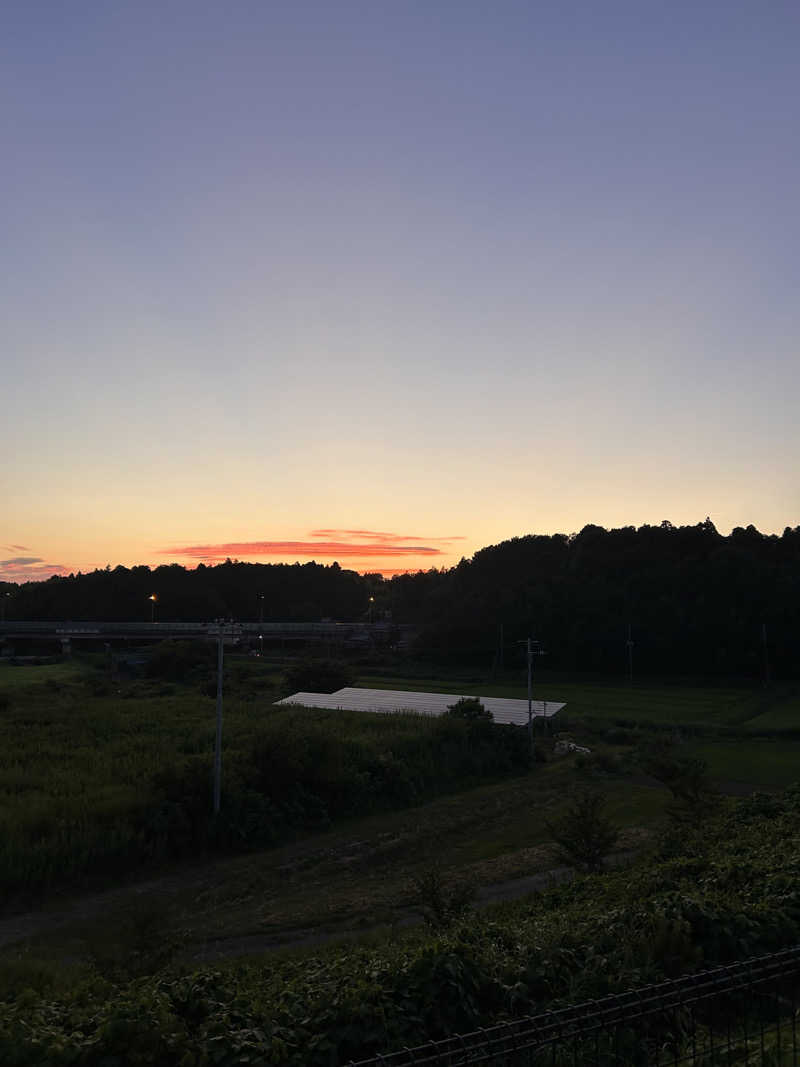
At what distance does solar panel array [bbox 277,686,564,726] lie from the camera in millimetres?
47766

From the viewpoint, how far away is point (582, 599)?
96.2 meters

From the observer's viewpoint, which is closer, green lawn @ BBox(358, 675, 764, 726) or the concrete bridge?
green lawn @ BBox(358, 675, 764, 726)

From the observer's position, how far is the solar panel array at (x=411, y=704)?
47.8 metres

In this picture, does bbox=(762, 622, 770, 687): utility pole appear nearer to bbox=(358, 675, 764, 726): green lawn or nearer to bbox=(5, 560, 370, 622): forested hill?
bbox=(358, 675, 764, 726): green lawn

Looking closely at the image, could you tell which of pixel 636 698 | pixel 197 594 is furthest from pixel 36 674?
pixel 636 698

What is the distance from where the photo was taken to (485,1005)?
9148mm

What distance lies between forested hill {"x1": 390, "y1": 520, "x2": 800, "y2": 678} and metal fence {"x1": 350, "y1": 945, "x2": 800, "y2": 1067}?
262ft

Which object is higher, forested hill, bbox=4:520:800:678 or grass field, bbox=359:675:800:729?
forested hill, bbox=4:520:800:678

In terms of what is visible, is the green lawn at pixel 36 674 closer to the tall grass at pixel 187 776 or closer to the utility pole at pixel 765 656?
the tall grass at pixel 187 776

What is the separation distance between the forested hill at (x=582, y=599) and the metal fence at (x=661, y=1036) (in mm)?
79979

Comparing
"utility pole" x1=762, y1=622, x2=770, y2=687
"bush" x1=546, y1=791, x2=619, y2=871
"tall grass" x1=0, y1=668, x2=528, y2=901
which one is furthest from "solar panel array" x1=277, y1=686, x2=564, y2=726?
"utility pole" x1=762, y1=622, x2=770, y2=687

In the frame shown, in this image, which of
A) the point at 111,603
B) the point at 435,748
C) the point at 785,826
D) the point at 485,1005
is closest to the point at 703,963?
the point at 485,1005

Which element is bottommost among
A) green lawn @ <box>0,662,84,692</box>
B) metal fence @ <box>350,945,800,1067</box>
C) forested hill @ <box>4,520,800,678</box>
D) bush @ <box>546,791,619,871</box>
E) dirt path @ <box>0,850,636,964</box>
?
dirt path @ <box>0,850,636,964</box>

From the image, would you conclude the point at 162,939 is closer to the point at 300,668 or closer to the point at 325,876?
the point at 325,876
